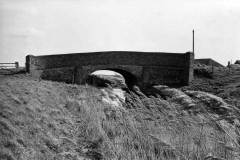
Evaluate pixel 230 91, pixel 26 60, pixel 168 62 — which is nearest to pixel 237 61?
pixel 168 62

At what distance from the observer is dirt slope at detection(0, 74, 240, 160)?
420 centimetres

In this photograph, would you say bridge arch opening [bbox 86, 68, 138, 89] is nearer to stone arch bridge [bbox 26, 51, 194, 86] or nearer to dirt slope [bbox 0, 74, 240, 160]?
stone arch bridge [bbox 26, 51, 194, 86]

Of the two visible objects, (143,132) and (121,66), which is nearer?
(143,132)

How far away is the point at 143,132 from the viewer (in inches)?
196

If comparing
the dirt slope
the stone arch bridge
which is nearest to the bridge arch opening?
the stone arch bridge

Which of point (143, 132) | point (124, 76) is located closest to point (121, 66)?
point (124, 76)

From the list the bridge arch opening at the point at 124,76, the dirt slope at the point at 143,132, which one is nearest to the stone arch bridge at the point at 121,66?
the bridge arch opening at the point at 124,76

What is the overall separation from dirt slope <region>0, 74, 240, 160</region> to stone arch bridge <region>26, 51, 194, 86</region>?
827 inches

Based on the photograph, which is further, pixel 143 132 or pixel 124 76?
pixel 124 76

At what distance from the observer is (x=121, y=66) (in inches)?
1219

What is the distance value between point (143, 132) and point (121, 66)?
85.5ft

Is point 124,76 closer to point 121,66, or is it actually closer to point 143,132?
point 121,66

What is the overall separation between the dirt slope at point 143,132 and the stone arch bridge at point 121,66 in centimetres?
2099

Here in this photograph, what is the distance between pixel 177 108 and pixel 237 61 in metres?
37.6
